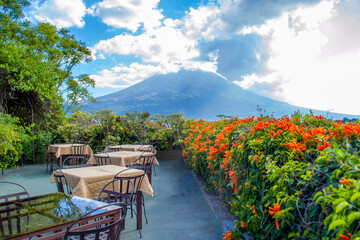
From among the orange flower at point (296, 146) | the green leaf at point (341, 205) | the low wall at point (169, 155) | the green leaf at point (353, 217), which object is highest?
the orange flower at point (296, 146)

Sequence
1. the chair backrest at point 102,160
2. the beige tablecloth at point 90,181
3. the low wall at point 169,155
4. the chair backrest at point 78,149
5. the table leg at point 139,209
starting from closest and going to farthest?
the beige tablecloth at point 90,181
the table leg at point 139,209
the chair backrest at point 102,160
the chair backrest at point 78,149
the low wall at point 169,155

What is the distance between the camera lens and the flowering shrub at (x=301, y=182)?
3.34 feet

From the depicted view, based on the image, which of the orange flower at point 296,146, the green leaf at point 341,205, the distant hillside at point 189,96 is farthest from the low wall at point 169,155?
the distant hillside at point 189,96

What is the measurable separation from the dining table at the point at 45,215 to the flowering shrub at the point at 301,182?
1040 millimetres

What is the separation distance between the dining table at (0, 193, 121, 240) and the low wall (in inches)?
314

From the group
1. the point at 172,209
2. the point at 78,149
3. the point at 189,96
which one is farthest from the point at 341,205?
the point at 189,96

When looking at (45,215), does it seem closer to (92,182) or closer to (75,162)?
(92,182)

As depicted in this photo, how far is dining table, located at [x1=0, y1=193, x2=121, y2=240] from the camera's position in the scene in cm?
157

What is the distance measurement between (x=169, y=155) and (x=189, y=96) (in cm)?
12977

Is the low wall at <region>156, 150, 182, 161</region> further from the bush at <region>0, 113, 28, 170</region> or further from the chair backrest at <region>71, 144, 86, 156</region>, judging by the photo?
the bush at <region>0, 113, 28, 170</region>

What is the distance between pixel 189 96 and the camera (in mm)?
139250

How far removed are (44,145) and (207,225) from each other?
794cm

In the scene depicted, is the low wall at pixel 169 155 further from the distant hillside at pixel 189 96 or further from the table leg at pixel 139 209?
the distant hillside at pixel 189 96

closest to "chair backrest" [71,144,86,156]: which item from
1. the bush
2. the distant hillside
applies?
the bush
